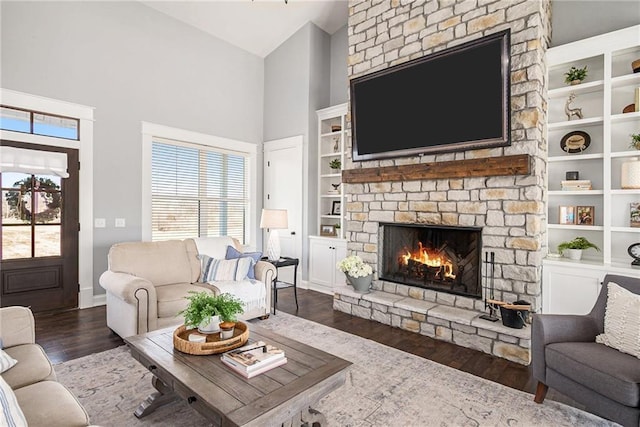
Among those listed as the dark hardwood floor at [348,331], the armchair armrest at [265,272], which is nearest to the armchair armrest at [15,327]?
the dark hardwood floor at [348,331]

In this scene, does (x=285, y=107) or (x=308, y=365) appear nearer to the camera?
(x=308, y=365)

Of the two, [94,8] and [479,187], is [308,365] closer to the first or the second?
[479,187]

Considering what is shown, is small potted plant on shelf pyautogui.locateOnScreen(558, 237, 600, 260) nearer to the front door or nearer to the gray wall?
the gray wall

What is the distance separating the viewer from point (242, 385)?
5.42 ft

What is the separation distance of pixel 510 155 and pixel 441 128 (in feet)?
2.52

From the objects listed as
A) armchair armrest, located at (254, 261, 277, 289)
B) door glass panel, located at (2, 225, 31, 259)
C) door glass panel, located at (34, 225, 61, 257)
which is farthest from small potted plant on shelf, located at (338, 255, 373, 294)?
door glass panel, located at (2, 225, 31, 259)

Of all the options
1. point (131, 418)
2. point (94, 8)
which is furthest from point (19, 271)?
point (94, 8)

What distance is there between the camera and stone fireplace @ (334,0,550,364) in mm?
3105

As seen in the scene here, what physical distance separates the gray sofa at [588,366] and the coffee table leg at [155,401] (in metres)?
2.36

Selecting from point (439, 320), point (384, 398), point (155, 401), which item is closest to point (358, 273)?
point (439, 320)

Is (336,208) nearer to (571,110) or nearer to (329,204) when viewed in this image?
(329,204)

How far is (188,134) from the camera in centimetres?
520

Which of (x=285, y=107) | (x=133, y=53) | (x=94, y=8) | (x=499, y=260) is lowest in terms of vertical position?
(x=499, y=260)

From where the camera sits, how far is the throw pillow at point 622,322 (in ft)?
6.57
